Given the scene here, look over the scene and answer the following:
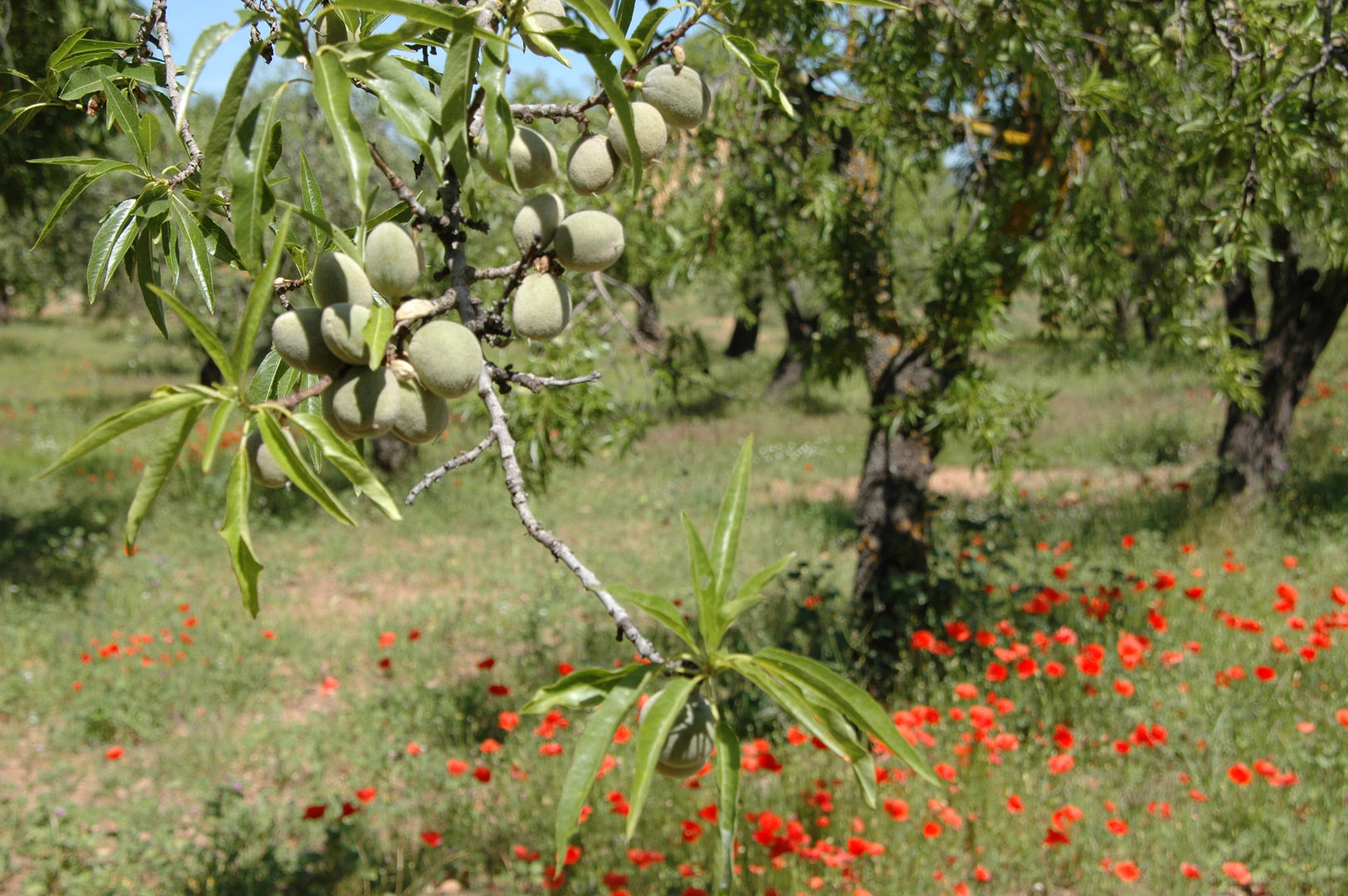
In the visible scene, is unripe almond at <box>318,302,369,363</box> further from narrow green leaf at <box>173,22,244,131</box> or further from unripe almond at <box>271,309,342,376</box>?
narrow green leaf at <box>173,22,244,131</box>

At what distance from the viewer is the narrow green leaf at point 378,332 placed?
0.75 meters

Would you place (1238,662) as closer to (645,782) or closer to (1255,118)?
(1255,118)

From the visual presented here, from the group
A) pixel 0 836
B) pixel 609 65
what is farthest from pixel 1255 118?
pixel 0 836

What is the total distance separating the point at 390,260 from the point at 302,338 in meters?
0.11

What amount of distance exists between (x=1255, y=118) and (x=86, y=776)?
5.64 meters

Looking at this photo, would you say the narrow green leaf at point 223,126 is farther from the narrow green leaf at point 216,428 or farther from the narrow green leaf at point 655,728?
the narrow green leaf at point 655,728

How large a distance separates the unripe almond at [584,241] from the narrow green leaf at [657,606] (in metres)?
0.34

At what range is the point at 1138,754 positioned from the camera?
3.98 m

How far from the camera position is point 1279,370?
734cm

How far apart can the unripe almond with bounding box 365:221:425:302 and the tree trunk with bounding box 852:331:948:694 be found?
404 centimetres

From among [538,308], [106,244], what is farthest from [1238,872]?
[106,244]

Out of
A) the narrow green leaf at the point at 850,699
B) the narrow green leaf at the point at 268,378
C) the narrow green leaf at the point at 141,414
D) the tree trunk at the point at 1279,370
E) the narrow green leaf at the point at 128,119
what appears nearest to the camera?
the narrow green leaf at the point at 141,414

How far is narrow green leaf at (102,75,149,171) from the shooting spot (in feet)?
4.31

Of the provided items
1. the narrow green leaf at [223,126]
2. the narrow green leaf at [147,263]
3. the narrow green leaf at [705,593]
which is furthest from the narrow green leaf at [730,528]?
the narrow green leaf at [147,263]
